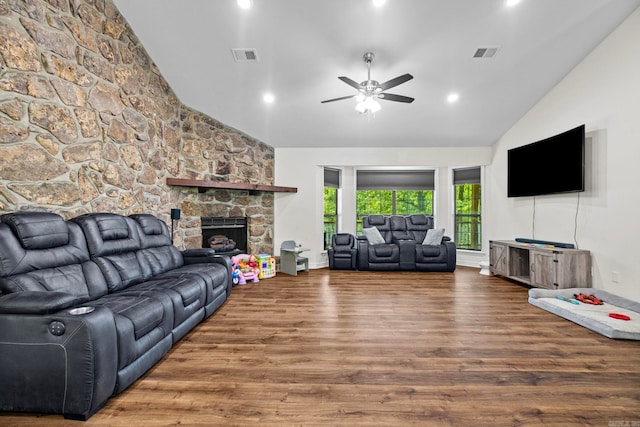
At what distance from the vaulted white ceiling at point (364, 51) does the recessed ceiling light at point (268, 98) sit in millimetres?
79

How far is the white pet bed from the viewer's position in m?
2.59

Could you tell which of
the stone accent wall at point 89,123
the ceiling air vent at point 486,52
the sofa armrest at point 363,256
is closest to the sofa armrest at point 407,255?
the sofa armrest at point 363,256

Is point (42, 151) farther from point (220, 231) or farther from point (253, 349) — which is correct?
point (220, 231)

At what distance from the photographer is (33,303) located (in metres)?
1.58

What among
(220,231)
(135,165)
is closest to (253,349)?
(135,165)

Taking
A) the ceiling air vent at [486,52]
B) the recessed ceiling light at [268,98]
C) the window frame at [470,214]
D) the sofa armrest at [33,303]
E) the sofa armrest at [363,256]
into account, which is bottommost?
the sofa armrest at [363,256]

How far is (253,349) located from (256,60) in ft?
11.3

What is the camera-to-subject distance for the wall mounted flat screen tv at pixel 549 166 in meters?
3.88

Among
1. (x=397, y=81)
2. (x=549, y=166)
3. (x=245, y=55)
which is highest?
(x=245, y=55)

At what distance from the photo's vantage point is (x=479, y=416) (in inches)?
63.0

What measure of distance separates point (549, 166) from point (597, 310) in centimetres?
226

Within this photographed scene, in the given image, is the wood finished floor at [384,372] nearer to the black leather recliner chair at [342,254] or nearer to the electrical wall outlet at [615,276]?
the electrical wall outlet at [615,276]

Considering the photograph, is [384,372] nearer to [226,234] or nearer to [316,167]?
[226,234]

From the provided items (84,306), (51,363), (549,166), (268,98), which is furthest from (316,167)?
(51,363)
